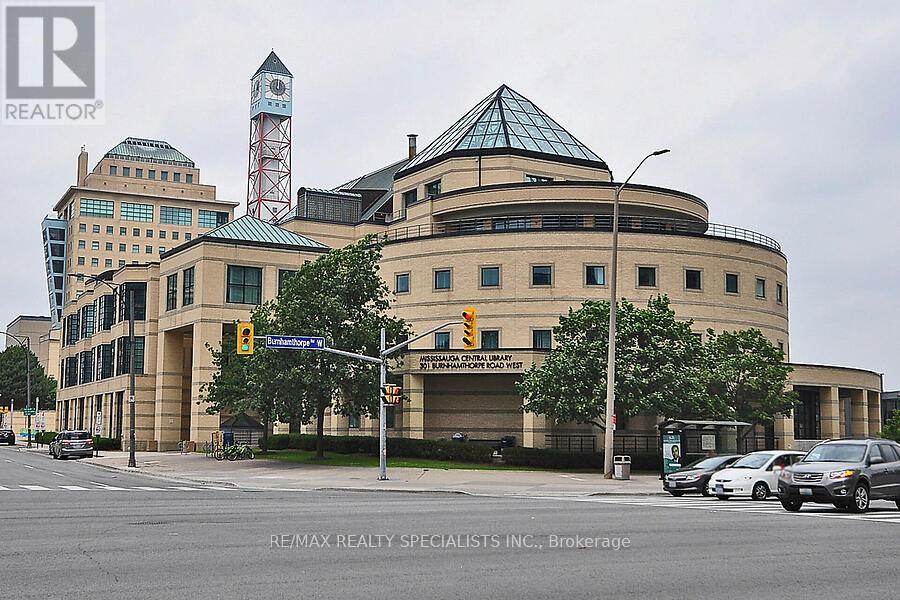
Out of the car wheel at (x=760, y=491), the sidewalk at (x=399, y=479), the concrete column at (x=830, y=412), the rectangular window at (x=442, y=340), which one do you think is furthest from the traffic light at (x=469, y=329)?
the concrete column at (x=830, y=412)

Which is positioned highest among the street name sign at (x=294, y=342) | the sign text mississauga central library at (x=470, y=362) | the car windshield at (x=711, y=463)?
the street name sign at (x=294, y=342)

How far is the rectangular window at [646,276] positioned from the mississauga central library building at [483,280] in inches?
3.2

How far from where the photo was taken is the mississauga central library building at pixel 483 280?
5647 centimetres

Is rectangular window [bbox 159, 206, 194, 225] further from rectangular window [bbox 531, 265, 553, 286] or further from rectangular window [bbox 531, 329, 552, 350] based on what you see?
rectangular window [bbox 531, 329, 552, 350]

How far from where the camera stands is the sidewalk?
110ft

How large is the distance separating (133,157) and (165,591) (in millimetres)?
157470

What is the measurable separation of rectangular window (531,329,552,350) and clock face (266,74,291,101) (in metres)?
61.3

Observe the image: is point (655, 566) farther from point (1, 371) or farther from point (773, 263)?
point (1, 371)

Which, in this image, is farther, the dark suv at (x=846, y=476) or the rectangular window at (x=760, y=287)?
the rectangular window at (x=760, y=287)

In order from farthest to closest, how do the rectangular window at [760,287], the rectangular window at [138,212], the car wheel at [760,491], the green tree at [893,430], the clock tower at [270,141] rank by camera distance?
the rectangular window at [138,212] < the clock tower at [270,141] < the rectangular window at [760,287] < the green tree at [893,430] < the car wheel at [760,491]

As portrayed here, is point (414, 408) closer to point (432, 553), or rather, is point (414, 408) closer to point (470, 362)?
A: point (470, 362)

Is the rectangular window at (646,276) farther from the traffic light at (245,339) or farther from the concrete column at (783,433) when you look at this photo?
the traffic light at (245,339)

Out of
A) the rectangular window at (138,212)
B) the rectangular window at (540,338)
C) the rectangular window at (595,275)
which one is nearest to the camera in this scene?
the rectangular window at (540,338)

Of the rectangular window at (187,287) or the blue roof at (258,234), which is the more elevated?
the blue roof at (258,234)
